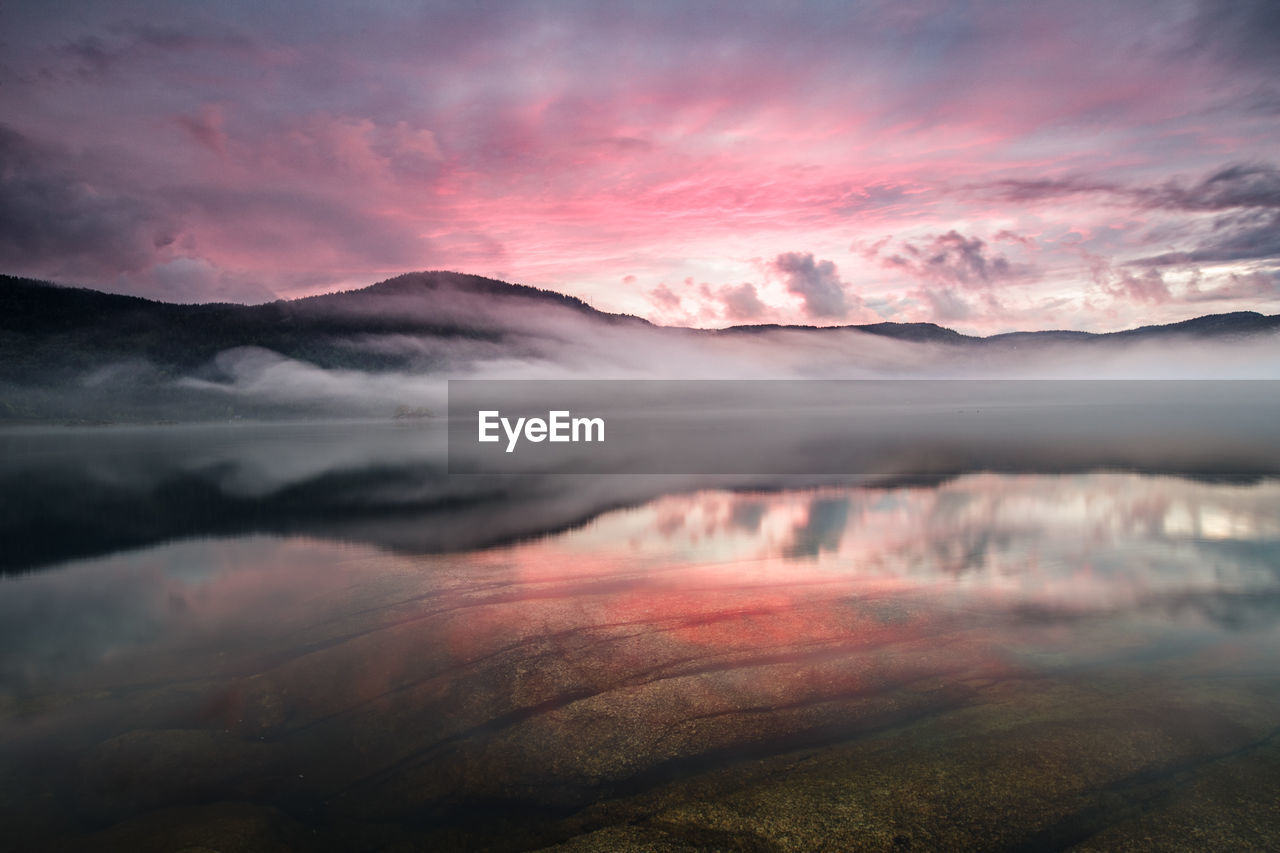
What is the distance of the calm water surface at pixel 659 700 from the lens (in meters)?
7.32

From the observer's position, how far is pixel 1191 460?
46875mm

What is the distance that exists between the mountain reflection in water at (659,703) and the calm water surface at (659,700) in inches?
1.9

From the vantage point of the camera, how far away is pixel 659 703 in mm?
10031

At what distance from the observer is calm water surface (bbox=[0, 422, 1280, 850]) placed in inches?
288

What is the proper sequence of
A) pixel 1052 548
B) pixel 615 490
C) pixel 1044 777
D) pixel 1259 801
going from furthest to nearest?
pixel 615 490 → pixel 1052 548 → pixel 1044 777 → pixel 1259 801

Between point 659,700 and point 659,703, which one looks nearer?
point 659,703

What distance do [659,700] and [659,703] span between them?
0.33ft

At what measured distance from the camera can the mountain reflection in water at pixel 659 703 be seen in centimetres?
732

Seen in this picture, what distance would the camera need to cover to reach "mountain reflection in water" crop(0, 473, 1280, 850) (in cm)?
732

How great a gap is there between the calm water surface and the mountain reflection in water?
5 cm

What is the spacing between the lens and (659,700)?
10133 mm

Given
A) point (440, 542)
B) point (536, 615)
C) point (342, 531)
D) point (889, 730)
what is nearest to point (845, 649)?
point (889, 730)

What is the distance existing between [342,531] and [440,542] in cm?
587

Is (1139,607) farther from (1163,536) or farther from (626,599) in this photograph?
(626,599)
